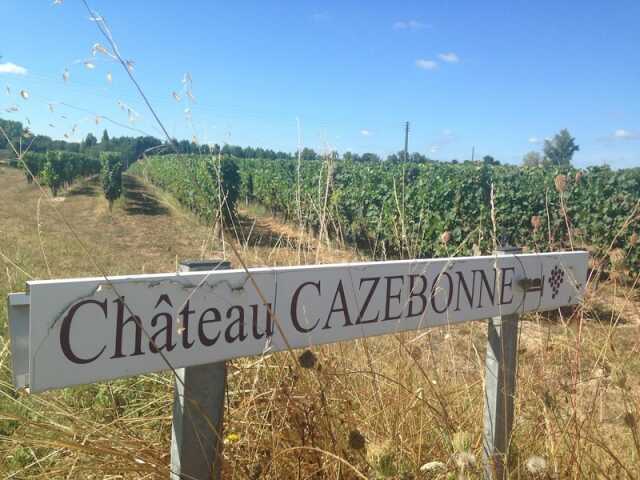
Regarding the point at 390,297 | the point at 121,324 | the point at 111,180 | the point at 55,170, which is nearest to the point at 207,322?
the point at 121,324

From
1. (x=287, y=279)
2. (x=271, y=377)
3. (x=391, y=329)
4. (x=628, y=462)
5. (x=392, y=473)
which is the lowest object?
(x=628, y=462)

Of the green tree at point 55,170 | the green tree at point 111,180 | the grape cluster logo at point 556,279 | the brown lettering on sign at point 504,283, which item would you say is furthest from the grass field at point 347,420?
the green tree at point 55,170

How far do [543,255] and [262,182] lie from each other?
62.4 feet

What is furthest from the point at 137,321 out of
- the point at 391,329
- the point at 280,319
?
the point at 391,329

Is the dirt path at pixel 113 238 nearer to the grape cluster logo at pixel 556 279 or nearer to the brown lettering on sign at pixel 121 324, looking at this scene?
the grape cluster logo at pixel 556 279

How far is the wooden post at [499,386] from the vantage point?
1518mm

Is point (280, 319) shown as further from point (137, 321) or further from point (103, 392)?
point (103, 392)

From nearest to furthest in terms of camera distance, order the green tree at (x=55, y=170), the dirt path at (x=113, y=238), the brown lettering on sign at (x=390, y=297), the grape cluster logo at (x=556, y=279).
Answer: the brown lettering on sign at (x=390, y=297) → the grape cluster logo at (x=556, y=279) → the dirt path at (x=113, y=238) → the green tree at (x=55, y=170)

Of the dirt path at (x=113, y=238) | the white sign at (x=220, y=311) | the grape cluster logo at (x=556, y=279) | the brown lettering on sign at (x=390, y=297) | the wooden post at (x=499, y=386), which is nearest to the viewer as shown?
Answer: the white sign at (x=220, y=311)

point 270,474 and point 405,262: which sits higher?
point 405,262

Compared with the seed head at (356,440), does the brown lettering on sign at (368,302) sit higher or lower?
higher

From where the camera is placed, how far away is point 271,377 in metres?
1.92

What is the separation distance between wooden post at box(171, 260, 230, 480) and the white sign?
6 centimetres

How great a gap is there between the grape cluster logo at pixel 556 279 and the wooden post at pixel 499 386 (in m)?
0.17
